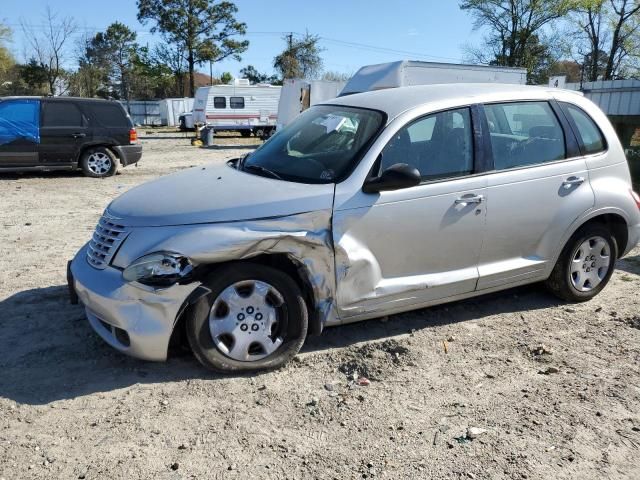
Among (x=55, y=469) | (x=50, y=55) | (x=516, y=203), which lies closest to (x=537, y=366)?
(x=516, y=203)

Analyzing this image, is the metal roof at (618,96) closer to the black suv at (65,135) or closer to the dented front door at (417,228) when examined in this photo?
the dented front door at (417,228)

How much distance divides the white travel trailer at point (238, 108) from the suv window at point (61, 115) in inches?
711

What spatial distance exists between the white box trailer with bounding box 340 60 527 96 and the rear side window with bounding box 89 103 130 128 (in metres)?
5.19

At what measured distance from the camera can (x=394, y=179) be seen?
3.82 metres

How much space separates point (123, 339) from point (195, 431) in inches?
32.5

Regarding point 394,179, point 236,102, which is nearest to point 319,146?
point 394,179

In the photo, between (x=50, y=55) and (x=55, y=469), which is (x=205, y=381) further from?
(x=50, y=55)

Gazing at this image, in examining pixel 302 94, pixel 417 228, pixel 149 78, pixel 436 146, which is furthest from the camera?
pixel 149 78

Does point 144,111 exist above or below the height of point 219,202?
above

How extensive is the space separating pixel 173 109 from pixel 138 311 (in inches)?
1874

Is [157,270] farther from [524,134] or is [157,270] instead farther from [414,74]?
[414,74]

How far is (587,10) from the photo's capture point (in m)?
38.3

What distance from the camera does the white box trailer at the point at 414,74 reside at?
1289 cm

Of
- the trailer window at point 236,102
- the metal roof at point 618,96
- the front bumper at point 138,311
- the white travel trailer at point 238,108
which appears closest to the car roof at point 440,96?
the front bumper at point 138,311
